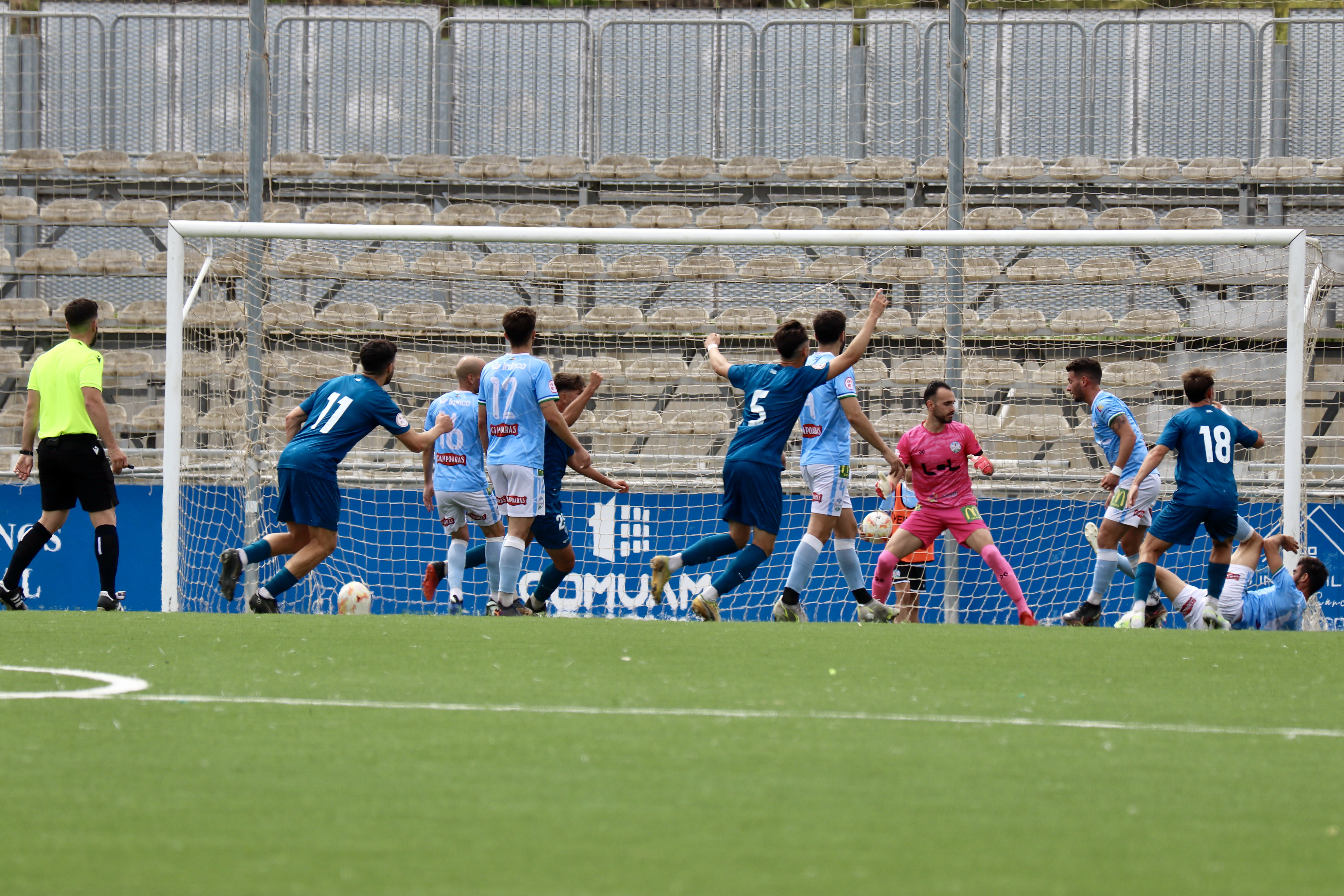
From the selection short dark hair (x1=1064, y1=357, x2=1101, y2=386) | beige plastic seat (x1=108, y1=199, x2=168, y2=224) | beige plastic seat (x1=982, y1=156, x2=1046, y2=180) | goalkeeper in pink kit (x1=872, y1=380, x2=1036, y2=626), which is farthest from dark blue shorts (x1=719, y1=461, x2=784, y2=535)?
beige plastic seat (x1=108, y1=199, x2=168, y2=224)

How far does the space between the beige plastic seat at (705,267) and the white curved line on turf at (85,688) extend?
9.48 m

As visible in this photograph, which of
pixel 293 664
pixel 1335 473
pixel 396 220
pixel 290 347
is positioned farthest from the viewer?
pixel 396 220

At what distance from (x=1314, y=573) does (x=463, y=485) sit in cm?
574

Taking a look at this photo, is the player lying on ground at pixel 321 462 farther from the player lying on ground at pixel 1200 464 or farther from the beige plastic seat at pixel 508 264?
the beige plastic seat at pixel 508 264

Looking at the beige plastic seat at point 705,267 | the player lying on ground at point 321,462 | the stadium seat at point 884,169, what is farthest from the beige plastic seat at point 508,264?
the player lying on ground at point 321,462

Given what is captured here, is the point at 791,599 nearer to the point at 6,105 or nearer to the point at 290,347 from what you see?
the point at 290,347

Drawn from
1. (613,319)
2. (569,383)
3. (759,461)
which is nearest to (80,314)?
(569,383)

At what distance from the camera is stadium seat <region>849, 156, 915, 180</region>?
14664mm

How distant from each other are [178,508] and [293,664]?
4.48 m

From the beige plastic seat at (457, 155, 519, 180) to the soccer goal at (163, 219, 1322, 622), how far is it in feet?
2.71

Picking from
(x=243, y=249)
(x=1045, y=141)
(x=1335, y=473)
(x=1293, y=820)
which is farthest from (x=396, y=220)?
(x=1293, y=820)

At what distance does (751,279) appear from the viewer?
1377cm

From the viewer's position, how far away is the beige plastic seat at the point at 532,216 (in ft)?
48.3

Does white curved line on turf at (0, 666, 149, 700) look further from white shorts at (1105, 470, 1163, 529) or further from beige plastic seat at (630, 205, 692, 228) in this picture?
beige plastic seat at (630, 205, 692, 228)
